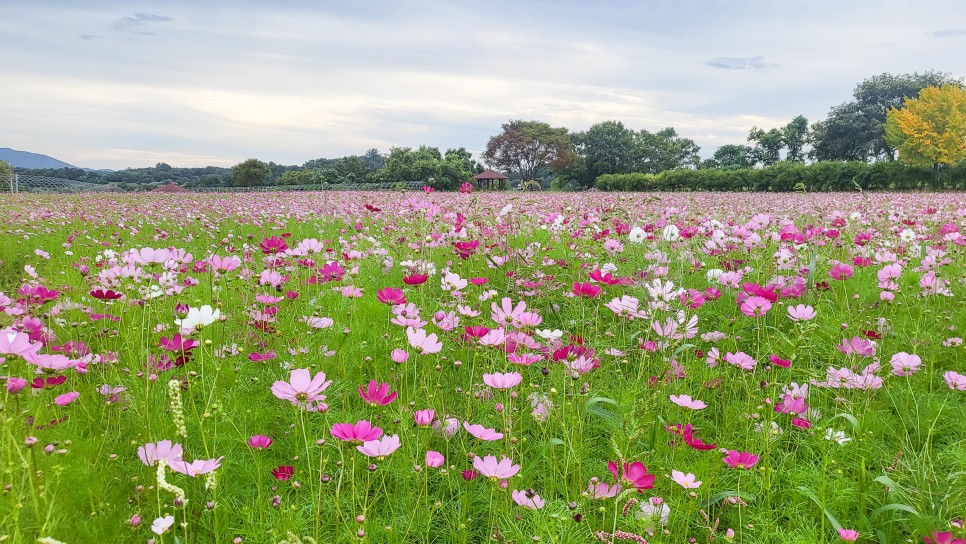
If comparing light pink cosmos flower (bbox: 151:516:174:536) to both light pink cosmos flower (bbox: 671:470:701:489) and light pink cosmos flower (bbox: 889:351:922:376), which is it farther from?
light pink cosmos flower (bbox: 889:351:922:376)

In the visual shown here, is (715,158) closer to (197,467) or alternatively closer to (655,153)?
(655,153)

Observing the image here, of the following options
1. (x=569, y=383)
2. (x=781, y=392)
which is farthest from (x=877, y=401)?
(x=569, y=383)

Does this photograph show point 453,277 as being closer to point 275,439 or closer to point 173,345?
point 275,439

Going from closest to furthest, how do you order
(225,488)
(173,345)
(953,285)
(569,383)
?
(225,488)
(173,345)
(569,383)
(953,285)

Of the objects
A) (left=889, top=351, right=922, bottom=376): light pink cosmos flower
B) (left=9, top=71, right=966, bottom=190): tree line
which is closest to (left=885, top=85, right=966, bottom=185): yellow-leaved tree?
(left=9, top=71, right=966, bottom=190): tree line

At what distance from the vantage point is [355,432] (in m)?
1.15

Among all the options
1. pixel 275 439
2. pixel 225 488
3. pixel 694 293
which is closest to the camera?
pixel 225 488

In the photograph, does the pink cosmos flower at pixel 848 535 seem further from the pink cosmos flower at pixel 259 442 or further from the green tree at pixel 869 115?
the green tree at pixel 869 115

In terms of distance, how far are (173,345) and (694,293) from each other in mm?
1874

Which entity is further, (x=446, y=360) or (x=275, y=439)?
(x=446, y=360)

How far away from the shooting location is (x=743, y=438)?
1.96m

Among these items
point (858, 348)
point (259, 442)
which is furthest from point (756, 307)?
point (259, 442)

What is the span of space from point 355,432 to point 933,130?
137 feet

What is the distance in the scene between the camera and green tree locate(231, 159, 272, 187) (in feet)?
246
